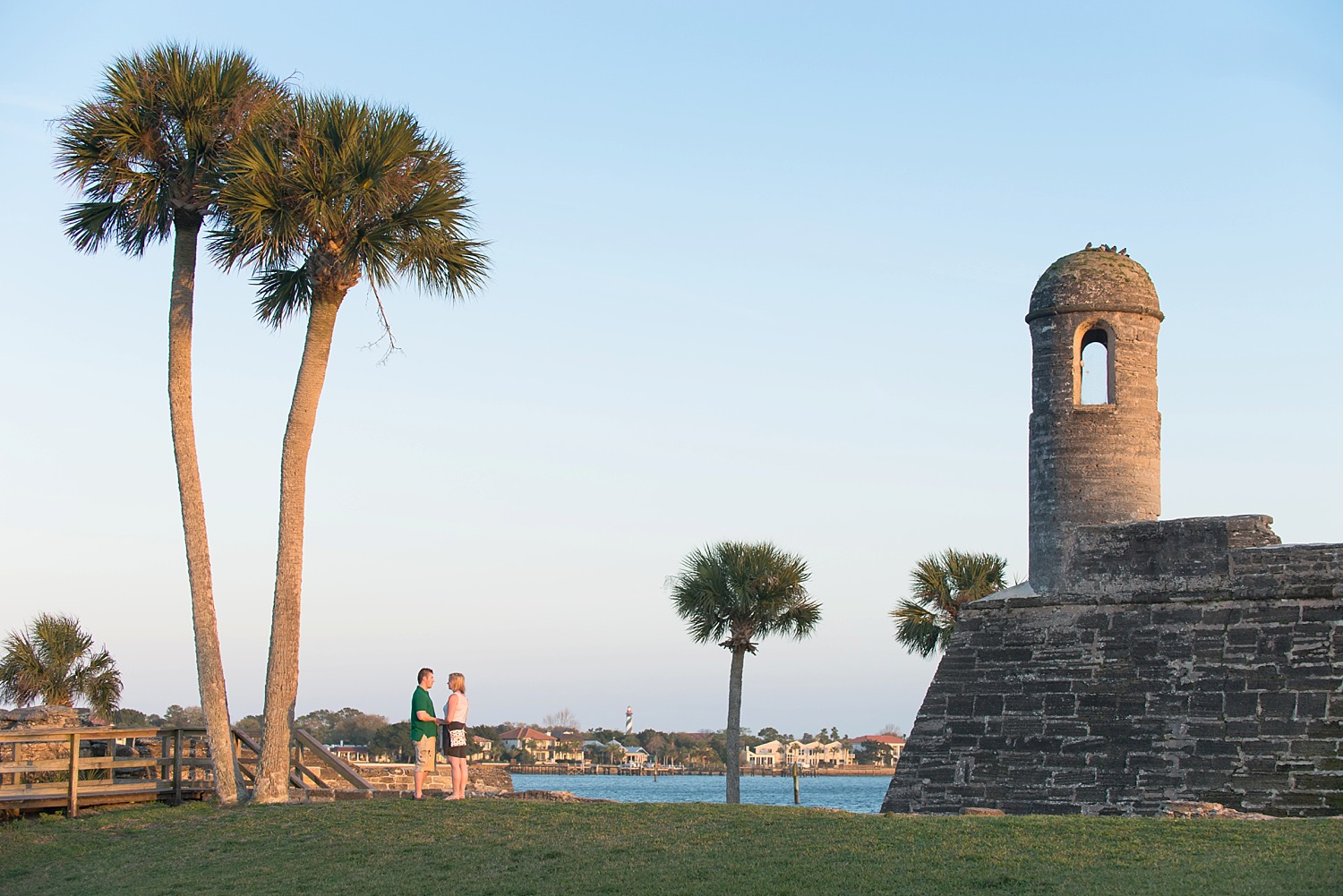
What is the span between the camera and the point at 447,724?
558 inches

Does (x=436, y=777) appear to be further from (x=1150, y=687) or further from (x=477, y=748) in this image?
(x=1150, y=687)

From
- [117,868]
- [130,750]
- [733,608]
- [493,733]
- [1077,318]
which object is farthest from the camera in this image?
[493,733]

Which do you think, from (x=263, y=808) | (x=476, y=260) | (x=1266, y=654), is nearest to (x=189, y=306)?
(x=476, y=260)

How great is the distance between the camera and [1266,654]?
14.9m

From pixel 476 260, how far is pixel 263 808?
23.8ft

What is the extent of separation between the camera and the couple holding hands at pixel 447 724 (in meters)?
14.1

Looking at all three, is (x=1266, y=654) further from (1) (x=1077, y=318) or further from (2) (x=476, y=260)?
(2) (x=476, y=260)

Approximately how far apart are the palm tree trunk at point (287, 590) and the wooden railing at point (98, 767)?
67.2 inches

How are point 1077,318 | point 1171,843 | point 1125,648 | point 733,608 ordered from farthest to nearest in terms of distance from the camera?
point 733,608 < point 1077,318 < point 1125,648 < point 1171,843

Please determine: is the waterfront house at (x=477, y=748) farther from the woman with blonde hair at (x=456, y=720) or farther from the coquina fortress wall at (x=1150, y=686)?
the coquina fortress wall at (x=1150, y=686)

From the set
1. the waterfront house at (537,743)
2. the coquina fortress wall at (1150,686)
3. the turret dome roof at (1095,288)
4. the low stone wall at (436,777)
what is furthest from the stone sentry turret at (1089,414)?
the waterfront house at (537,743)

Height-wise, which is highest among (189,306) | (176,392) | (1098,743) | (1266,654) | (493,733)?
(189,306)

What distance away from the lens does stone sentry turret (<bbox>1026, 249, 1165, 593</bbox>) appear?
2172 centimetres

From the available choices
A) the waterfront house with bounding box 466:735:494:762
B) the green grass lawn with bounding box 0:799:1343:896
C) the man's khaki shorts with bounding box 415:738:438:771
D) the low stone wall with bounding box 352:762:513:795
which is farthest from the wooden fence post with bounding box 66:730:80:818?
the low stone wall with bounding box 352:762:513:795
